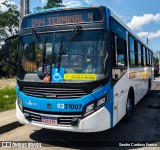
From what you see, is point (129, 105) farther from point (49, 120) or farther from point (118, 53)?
point (49, 120)

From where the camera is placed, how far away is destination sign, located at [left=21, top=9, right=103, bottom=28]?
616cm

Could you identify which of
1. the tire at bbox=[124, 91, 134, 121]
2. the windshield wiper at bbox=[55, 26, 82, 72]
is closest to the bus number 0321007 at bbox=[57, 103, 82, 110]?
the windshield wiper at bbox=[55, 26, 82, 72]

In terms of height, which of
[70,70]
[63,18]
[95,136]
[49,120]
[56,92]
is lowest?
[95,136]

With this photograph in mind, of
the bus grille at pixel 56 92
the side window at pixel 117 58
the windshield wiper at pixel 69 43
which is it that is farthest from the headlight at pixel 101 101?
the windshield wiper at pixel 69 43

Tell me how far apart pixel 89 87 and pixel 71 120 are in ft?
2.60

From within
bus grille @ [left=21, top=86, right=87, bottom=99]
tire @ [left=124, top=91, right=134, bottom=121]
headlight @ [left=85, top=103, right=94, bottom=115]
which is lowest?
tire @ [left=124, top=91, right=134, bottom=121]

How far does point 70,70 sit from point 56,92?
562 millimetres

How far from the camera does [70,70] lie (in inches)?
237

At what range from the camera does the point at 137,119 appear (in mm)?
8984

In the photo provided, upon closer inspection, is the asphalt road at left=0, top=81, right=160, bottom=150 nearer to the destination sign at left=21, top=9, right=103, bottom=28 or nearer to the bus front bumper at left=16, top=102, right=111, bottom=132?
the bus front bumper at left=16, top=102, right=111, bottom=132

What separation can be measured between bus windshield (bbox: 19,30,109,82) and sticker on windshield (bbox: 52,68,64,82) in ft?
0.07

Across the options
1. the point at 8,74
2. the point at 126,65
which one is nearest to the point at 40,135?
the point at 126,65

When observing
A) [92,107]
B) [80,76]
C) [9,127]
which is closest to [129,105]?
[92,107]

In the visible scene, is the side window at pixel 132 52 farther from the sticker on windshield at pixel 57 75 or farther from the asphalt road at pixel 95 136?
the sticker on windshield at pixel 57 75
